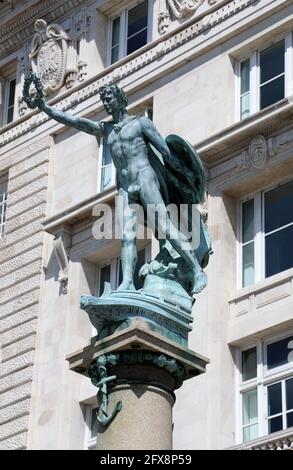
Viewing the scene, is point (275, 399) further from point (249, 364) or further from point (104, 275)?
point (104, 275)

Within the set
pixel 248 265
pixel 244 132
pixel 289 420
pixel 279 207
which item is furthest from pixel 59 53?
pixel 289 420

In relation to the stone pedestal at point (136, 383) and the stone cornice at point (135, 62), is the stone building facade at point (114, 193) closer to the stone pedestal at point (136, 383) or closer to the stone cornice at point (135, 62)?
the stone cornice at point (135, 62)

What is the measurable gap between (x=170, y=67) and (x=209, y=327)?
6.42 metres

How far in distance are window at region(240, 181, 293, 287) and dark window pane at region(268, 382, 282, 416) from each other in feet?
7.33

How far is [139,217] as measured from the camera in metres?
17.1

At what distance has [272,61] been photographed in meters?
27.5

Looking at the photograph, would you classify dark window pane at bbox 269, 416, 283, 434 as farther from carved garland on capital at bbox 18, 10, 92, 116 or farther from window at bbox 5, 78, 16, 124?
window at bbox 5, 78, 16, 124

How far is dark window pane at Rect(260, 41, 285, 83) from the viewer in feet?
89.6

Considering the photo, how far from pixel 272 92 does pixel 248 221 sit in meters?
2.62

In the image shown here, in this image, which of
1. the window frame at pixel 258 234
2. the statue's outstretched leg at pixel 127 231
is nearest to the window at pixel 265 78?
the window frame at pixel 258 234

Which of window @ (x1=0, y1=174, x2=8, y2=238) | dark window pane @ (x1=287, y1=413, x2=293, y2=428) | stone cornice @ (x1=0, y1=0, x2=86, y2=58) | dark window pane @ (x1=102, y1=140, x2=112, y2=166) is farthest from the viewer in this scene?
stone cornice @ (x1=0, y1=0, x2=86, y2=58)

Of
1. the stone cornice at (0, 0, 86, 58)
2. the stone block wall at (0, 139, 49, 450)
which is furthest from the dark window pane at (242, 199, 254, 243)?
the stone cornice at (0, 0, 86, 58)

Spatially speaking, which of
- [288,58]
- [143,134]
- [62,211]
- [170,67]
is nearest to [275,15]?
[288,58]

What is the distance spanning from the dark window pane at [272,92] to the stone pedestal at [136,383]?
12.3 m
